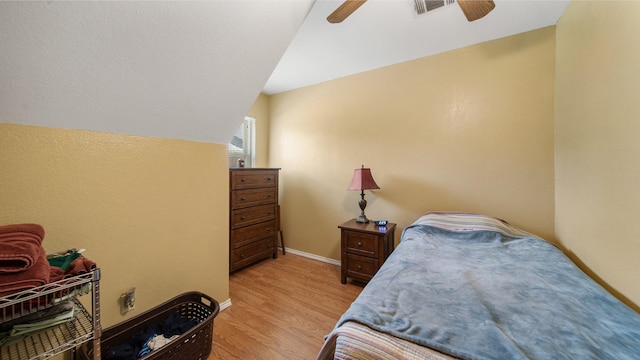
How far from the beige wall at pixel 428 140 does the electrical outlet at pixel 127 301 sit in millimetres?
1969

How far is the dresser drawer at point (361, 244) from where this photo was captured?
220 centimetres

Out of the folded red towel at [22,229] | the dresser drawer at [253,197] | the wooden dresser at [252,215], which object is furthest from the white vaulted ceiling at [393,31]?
the folded red towel at [22,229]

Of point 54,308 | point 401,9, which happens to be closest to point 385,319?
point 54,308

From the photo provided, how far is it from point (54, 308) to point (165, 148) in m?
0.96

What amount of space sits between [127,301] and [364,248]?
181 cm

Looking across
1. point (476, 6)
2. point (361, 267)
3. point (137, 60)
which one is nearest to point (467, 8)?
point (476, 6)

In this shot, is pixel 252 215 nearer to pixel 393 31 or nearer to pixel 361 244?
pixel 361 244

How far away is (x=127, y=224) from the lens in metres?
1.36

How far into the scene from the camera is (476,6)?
4.15ft

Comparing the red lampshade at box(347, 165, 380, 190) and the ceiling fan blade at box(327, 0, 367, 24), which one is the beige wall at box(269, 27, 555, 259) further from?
the ceiling fan blade at box(327, 0, 367, 24)

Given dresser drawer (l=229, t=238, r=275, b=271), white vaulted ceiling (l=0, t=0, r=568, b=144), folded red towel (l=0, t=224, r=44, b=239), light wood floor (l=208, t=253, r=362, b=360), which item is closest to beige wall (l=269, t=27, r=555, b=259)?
white vaulted ceiling (l=0, t=0, r=568, b=144)

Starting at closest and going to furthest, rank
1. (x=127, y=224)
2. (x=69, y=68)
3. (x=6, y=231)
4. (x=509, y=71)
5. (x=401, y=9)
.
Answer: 1. (x=6, y=231)
2. (x=69, y=68)
3. (x=127, y=224)
4. (x=401, y=9)
5. (x=509, y=71)

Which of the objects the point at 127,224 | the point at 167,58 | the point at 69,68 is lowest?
the point at 127,224

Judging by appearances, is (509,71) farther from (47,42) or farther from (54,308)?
(54,308)
